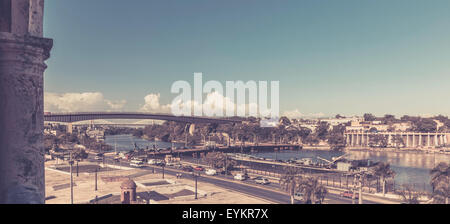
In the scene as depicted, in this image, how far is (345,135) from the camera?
15200 centimetres

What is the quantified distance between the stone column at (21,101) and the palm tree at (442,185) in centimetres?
2810

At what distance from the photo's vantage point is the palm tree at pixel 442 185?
25.1m

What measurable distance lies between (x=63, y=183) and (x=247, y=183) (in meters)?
24.2

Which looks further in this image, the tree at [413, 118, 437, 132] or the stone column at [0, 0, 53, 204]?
the tree at [413, 118, 437, 132]

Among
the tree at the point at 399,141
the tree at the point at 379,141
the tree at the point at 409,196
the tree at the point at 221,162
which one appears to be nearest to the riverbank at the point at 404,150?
the tree at the point at 379,141

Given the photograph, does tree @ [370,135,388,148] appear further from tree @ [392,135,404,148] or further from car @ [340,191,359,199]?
car @ [340,191,359,199]

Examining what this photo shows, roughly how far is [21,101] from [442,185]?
32746mm

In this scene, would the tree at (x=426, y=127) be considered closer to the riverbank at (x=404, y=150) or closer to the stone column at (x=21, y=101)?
the riverbank at (x=404, y=150)

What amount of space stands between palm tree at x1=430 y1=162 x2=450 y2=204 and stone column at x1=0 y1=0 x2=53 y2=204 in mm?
28099

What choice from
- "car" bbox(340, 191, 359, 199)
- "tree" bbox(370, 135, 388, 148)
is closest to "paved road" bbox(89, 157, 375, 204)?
"car" bbox(340, 191, 359, 199)

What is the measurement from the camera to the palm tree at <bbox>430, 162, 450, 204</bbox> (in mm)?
25094

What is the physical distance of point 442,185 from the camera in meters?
28.1

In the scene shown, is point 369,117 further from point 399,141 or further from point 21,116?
point 21,116
